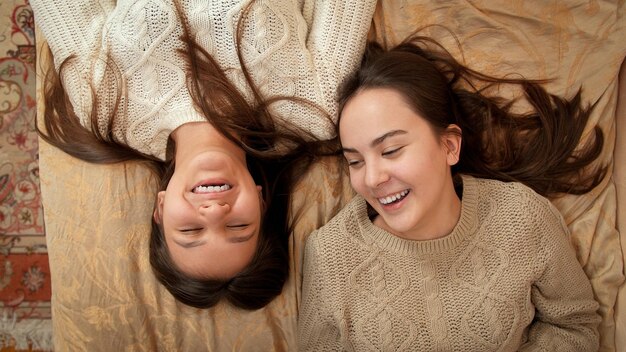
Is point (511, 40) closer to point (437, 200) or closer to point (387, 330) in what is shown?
point (437, 200)

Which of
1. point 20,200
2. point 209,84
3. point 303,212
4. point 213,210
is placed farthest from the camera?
point 20,200

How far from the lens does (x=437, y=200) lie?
1.29 metres

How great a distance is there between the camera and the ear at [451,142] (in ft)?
4.27

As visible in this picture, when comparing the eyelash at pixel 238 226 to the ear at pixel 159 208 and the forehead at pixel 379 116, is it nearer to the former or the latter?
the ear at pixel 159 208

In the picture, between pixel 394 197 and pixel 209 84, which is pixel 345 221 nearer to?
pixel 394 197

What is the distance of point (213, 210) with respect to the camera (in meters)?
1.22

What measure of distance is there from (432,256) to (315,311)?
36cm

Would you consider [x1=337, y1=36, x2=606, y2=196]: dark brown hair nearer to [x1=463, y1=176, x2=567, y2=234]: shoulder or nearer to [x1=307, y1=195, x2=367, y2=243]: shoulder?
[x1=463, y1=176, x2=567, y2=234]: shoulder

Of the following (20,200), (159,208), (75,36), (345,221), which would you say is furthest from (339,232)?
(20,200)

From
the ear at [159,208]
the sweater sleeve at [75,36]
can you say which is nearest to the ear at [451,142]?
Answer: the ear at [159,208]

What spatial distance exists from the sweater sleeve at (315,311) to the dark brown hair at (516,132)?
1.55ft

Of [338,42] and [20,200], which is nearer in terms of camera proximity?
[338,42]

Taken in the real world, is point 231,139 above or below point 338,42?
below

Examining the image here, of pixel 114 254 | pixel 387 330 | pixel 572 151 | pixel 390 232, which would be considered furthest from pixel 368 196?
pixel 114 254
